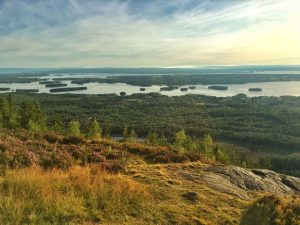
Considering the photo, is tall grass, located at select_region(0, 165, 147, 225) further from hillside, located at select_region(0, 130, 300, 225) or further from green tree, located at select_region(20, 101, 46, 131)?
green tree, located at select_region(20, 101, 46, 131)

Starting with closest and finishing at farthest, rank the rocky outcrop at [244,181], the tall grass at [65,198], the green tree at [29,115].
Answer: the tall grass at [65,198]
the rocky outcrop at [244,181]
the green tree at [29,115]

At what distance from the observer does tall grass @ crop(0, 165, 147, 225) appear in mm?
8776

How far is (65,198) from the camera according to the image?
9.73m

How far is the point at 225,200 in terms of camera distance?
12.3 m

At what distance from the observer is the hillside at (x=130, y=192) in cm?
929

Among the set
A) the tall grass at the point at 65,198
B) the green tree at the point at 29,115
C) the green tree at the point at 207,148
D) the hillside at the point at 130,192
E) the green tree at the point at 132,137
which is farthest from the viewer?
the green tree at the point at 29,115

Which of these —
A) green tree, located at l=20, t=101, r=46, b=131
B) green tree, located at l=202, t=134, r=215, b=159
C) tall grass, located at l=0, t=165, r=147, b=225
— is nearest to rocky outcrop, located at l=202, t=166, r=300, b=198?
tall grass, located at l=0, t=165, r=147, b=225

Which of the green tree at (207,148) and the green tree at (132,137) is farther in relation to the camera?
the green tree at (132,137)

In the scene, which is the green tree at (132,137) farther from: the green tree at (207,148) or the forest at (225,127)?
the green tree at (207,148)

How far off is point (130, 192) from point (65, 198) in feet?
7.05

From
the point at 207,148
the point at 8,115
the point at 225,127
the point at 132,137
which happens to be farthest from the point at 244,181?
the point at 225,127

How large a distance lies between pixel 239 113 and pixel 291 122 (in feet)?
112

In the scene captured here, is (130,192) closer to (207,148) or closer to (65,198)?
(65,198)

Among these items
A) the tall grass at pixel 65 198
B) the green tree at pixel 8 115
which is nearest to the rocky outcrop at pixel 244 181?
the tall grass at pixel 65 198
